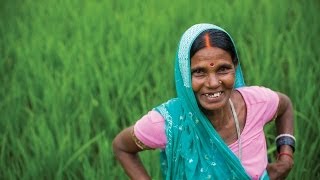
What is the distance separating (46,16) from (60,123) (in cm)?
129

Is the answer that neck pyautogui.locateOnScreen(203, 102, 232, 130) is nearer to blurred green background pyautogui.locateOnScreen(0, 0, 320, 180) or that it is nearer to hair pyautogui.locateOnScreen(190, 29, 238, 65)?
hair pyautogui.locateOnScreen(190, 29, 238, 65)

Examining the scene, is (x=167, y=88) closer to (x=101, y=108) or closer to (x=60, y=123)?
(x=101, y=108)

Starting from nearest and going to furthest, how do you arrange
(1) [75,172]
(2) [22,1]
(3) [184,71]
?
(3) [184,71], (1) [75,172], (2) [22,1]

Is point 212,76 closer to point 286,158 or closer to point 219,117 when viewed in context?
point 219,117

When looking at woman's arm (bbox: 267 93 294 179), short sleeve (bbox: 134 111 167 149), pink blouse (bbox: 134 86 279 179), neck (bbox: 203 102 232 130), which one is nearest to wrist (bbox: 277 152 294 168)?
woman's arm (bbox: 267 93 294 179)

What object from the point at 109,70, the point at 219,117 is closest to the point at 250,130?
the point at 219,117

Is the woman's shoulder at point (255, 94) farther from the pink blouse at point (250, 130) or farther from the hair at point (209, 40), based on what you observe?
the hair at point (209, 40)

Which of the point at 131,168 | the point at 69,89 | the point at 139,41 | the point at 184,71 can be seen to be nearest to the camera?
the point at 184,71

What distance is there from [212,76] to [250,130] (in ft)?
0.79

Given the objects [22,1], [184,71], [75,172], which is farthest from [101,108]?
[22,1]

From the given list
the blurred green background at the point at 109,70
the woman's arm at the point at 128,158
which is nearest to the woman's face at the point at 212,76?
the woman's arm at the point at 128,158

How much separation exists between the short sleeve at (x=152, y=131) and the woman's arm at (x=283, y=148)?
0.35 metres

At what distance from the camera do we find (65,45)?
3.32m

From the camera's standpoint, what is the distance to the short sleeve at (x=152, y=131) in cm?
176
